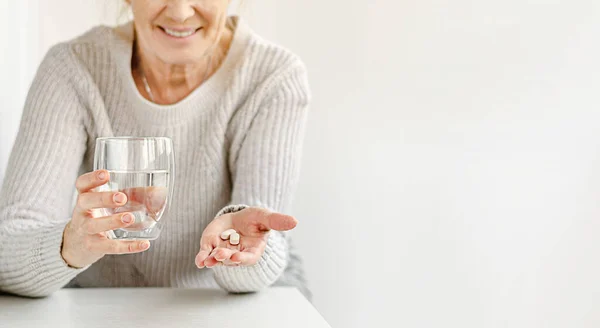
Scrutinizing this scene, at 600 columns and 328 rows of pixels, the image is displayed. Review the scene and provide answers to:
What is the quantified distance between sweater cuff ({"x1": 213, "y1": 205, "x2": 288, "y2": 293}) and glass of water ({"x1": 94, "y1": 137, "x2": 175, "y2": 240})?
9.5 inches

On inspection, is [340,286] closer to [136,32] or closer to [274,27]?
[274,27]

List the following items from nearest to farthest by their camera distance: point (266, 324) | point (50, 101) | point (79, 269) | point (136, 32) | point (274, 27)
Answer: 1. point (266, 324)
2. point (79, 269)
3. point (50, 101)
4. point (136, 32)
5. point (274, 27)

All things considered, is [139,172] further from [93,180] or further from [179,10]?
[179,10]

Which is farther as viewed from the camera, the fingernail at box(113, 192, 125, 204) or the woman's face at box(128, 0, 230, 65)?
the woman's face at box(128, 0, 230, 65)

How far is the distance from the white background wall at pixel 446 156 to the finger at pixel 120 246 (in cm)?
104

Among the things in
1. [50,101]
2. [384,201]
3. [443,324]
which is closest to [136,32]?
[50,101]

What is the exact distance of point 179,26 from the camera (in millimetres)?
1532

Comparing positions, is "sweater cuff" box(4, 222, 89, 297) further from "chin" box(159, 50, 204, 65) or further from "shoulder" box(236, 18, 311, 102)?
"shoulder" box(236, 18, 311, 102)

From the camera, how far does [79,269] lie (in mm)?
1306

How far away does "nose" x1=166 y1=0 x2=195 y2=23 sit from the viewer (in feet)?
4.92

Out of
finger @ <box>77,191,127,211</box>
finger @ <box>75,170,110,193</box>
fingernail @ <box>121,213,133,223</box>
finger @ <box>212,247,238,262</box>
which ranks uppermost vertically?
finger @ <box>75,170,110,193</box>

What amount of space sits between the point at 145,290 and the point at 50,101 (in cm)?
45

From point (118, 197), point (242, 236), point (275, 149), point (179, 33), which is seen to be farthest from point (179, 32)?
point (118, 197)

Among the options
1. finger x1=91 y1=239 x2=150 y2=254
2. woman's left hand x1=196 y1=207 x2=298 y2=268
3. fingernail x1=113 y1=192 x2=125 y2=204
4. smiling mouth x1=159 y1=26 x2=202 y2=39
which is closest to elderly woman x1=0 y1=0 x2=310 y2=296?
smiling mouth x1=159 y1=26 x2=202 y2=39
